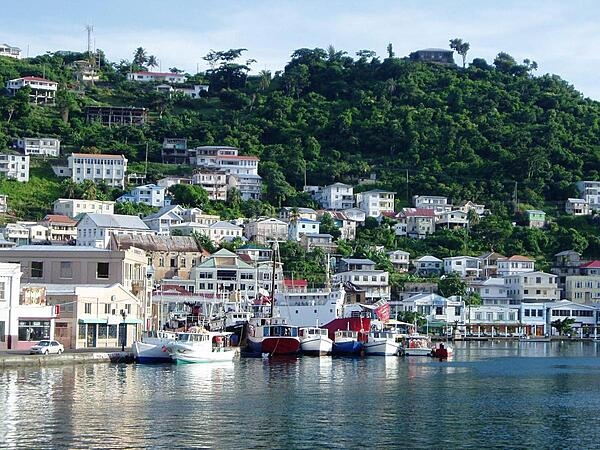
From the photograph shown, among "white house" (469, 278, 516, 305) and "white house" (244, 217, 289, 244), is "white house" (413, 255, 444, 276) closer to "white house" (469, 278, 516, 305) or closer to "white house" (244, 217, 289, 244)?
"white house" (469, 278, 516, 305)

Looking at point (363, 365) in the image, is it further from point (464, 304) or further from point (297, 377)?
point (464, 304)

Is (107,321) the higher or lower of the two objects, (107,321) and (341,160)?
the lower

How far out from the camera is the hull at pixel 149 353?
58938 mm

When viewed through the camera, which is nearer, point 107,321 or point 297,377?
point 297,377

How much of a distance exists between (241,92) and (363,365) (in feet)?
421

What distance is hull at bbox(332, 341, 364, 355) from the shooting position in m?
75.6

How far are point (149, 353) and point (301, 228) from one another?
7368cm

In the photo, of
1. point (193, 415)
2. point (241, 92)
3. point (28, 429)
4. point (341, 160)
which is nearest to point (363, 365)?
point (193, 415)

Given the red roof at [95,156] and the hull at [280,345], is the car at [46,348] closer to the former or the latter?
the hull at [280,345]

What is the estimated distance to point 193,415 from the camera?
121ft

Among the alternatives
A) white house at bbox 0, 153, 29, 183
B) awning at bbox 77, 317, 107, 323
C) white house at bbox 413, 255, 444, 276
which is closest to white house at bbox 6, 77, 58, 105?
white house at bbox 0, 153, 29, 183

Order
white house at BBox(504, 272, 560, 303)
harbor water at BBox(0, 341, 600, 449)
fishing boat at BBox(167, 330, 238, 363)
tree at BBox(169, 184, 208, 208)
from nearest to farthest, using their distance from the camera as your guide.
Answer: harbor water at BBox(0, 341, 600, 449) → fishing boat at BBox(167, 330, 238, 363) → white house at BBox(504, 272, 560, 303) → tree at BBox(169, 184, 208, 208)

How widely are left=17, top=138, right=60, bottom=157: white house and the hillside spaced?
10.4 feet

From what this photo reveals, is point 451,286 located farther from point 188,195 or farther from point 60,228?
point 60,228
